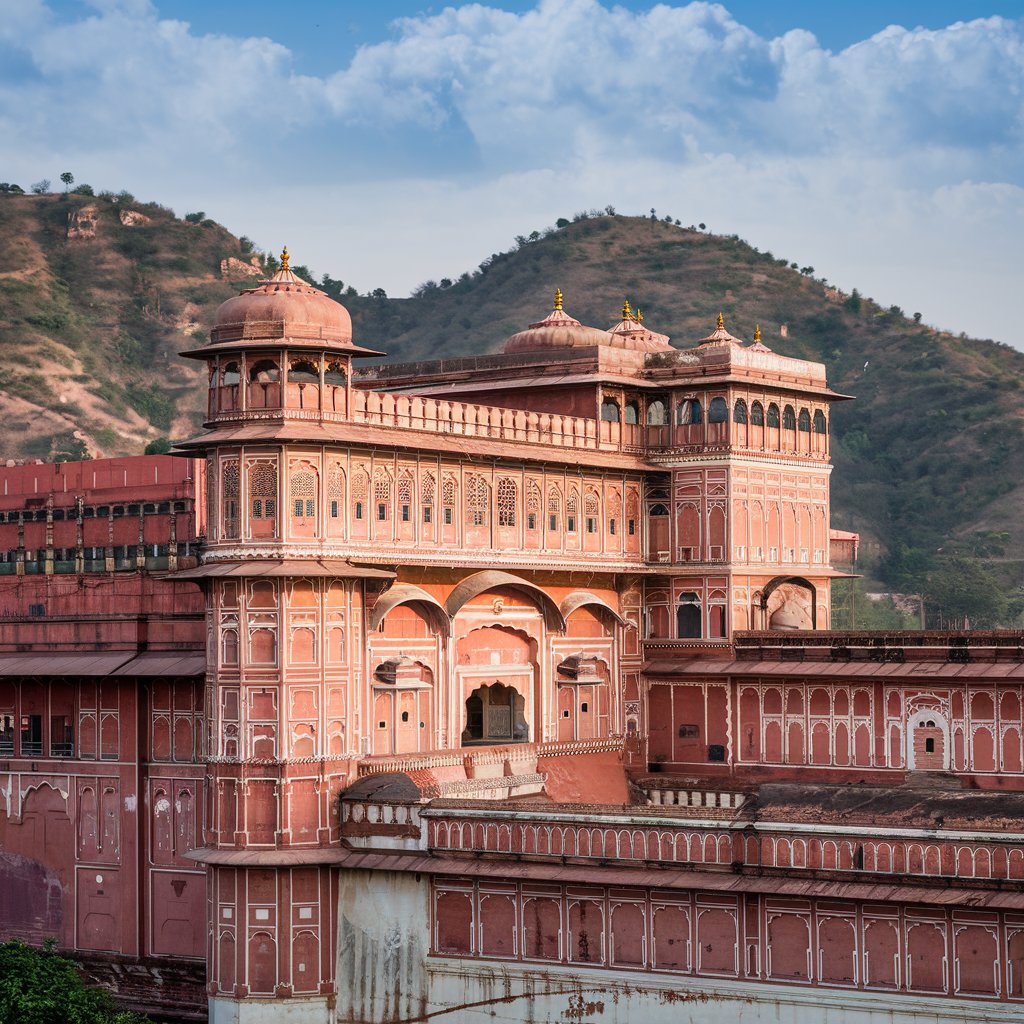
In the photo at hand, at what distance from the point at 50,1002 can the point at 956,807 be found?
1423 cm

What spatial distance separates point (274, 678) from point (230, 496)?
9.42ft

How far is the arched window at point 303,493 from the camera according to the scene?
32.6 m

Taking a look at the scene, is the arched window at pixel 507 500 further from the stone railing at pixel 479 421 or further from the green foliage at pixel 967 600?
the green foliage at pixel 967 600

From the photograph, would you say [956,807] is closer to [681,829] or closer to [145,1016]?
[681,829]

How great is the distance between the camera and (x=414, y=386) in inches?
1661

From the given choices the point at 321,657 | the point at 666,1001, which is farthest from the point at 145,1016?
the point at 666,1001

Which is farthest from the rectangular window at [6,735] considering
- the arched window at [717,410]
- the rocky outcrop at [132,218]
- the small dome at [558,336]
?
the rocky outcrop at [132,218]

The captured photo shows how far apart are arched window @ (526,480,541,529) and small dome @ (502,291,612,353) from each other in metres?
4.20

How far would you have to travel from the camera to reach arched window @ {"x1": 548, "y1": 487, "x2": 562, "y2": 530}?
37656mm

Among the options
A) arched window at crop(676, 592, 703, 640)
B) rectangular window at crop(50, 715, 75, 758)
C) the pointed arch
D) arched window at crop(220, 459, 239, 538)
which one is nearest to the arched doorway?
the pointed arch

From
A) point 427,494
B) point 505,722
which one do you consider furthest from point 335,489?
point 505,722

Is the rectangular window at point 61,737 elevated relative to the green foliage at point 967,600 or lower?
lower

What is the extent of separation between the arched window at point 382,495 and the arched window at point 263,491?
1978 mm

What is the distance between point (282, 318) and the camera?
108ft
